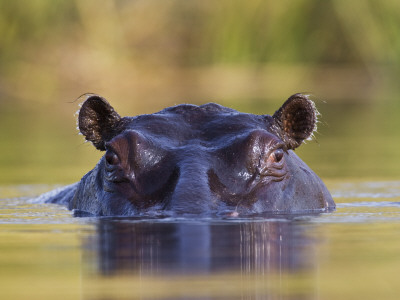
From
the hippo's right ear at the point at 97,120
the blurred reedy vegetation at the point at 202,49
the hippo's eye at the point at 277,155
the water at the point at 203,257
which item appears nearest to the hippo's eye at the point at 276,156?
the hippo's eye at the point at 277,155

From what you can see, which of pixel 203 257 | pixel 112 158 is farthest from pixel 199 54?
pixel 203 257

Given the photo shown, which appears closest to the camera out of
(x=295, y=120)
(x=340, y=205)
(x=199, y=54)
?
(x=295, y=120)

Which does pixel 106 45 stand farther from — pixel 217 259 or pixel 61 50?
pixel 217 259

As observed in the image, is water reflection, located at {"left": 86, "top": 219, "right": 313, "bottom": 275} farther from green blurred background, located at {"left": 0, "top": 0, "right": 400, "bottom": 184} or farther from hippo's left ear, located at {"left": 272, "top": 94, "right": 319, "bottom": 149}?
green blurred background, located at {"left": 0, "top": 0, "right": 400, "bottom": 184}

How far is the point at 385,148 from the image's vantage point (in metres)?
14.7

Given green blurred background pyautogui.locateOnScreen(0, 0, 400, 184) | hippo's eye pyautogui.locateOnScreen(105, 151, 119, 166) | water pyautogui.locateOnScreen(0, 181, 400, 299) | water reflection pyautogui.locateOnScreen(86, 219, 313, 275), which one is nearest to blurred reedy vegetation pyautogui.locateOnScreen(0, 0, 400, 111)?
green blurred background pyautogui.locateOnScreen(0, 0, 400, 184)

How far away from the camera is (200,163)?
7145mm

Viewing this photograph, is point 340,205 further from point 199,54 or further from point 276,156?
point 199,54

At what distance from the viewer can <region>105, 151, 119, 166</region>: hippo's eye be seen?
7424 mm

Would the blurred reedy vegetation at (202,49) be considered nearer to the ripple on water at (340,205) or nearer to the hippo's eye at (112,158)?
the ripple on water at (340,205)

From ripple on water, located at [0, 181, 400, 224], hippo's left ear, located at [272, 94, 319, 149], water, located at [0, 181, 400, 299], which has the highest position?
hippo's left ear, located at [272, 94, 319, 149]

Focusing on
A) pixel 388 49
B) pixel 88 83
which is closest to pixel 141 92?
pixel 88 83

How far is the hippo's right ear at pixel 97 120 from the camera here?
805cm

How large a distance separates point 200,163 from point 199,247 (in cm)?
155
